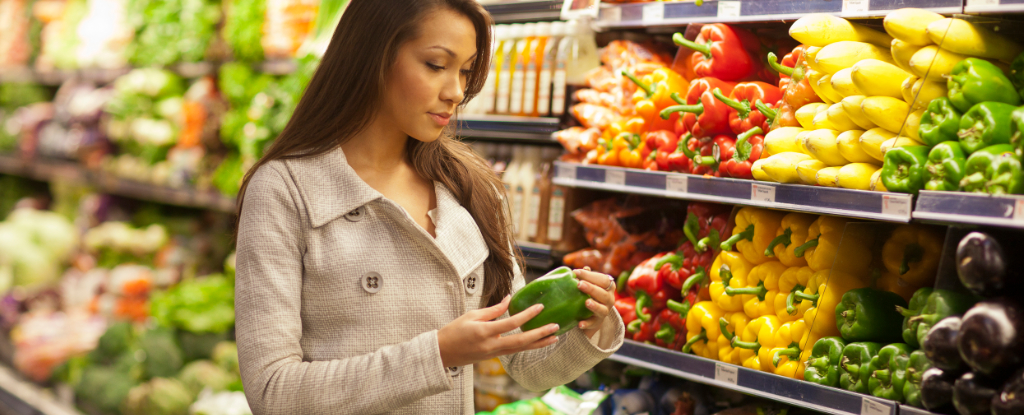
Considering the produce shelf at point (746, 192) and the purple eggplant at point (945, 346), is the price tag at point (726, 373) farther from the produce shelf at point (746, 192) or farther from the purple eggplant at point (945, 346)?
the purple eggplant at point (945, 346)

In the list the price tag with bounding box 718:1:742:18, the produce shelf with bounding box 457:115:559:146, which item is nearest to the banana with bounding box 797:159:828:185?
the price tag with bounding box 718:1:742:18

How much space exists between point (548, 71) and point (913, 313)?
1504mm

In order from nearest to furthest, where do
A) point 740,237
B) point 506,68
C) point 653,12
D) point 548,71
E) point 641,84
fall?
point 740,237 → point 653,12 → point 641,84 → point 548,71 → point 506,68

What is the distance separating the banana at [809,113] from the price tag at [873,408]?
24.0 inches

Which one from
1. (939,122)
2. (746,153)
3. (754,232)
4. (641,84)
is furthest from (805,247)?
(641,84)

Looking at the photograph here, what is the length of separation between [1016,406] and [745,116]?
0.96 meters

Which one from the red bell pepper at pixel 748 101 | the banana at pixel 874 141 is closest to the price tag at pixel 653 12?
the red bell pepper at pixel 748 101

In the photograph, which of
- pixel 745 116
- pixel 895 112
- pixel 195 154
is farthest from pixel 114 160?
pixel 895 112

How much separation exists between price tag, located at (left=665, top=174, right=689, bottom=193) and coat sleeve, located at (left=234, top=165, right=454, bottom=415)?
3.09 feet

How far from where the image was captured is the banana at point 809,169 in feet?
5.26

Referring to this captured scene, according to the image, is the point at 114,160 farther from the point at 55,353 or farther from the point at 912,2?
the point at 912,2

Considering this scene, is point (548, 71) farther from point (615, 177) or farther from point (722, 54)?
point (722, 54)

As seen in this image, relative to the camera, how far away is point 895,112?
1.47 metres

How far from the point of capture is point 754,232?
6.28 feet
